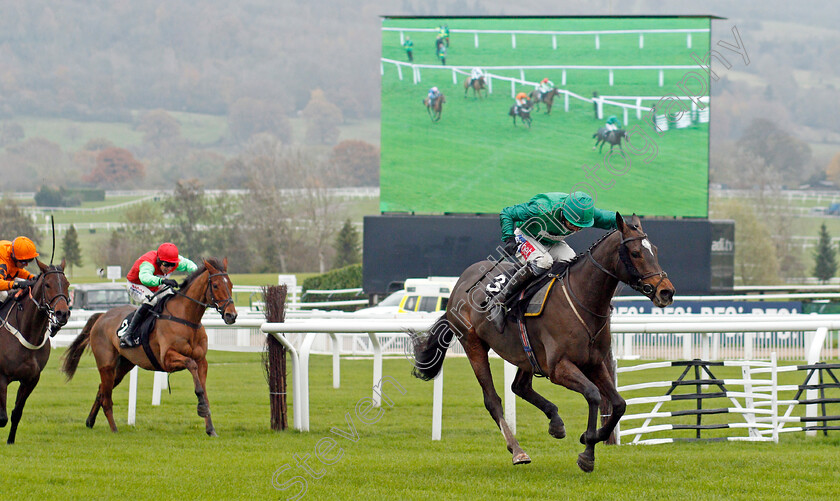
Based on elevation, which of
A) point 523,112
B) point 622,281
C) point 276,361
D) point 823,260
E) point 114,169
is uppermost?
point 523,112

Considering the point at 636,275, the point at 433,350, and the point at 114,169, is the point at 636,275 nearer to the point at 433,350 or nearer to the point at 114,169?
the point at 433,350

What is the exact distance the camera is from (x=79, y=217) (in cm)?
9500

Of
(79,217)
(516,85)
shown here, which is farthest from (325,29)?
(516,85)

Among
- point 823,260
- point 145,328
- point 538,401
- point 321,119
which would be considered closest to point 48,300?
point 145,328

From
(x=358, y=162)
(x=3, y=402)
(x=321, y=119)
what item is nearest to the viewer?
(x=3, y=402)

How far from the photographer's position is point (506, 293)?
21.3 feet

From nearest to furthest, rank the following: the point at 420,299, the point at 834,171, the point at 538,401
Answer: the point at 538,401 → the point at 420,299 → the point at 834,171

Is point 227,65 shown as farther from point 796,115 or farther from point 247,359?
point 247,359

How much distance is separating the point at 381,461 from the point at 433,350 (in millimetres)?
1000

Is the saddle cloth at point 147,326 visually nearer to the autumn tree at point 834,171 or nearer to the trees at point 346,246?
the trees at point 346,246

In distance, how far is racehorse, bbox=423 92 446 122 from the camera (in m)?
24.0

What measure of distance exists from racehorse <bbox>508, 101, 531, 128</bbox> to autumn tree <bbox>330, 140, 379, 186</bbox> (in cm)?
9211

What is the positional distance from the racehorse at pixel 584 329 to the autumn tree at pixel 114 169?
378 ft

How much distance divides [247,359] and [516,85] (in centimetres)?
1027
